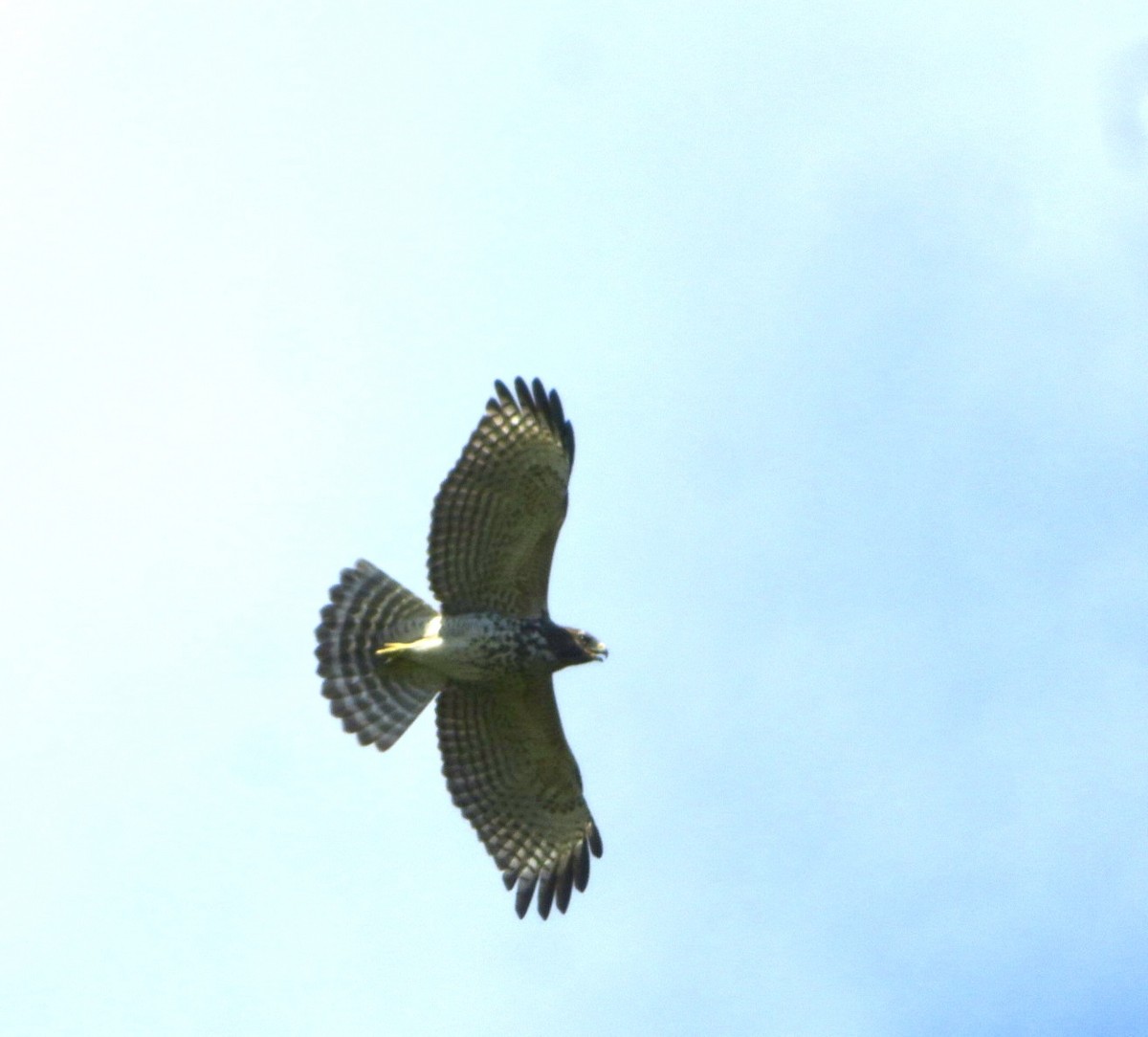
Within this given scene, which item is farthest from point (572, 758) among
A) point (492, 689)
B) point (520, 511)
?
point (520, 511)

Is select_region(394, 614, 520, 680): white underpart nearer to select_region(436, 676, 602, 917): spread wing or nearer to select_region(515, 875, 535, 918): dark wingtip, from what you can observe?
select_region(436, 676, 602, 917): spread wing

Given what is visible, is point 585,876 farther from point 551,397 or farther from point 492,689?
point 551,397

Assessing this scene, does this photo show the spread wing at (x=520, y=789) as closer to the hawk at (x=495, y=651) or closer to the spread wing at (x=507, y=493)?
the hawk at (x=495, y=651)

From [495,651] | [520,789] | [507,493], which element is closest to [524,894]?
[520,789]

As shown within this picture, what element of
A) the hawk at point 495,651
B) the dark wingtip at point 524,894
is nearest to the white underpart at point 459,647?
the hawk at point 495,651

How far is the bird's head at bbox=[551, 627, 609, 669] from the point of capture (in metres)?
11.3

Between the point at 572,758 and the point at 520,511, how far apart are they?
1.70m

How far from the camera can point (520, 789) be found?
11.9 meters

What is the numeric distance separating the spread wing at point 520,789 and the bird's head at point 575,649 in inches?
17.7

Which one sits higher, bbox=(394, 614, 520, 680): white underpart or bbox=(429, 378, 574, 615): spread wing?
bbox=(429, 378, 574, 615): spread wing

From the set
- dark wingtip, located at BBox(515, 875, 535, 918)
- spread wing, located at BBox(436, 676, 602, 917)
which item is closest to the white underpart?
spread wing, located at BBox(436, 676, 602, 917)

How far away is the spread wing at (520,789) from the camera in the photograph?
11734 mm

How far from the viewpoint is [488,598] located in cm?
1147

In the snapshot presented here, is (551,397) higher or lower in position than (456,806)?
higher
